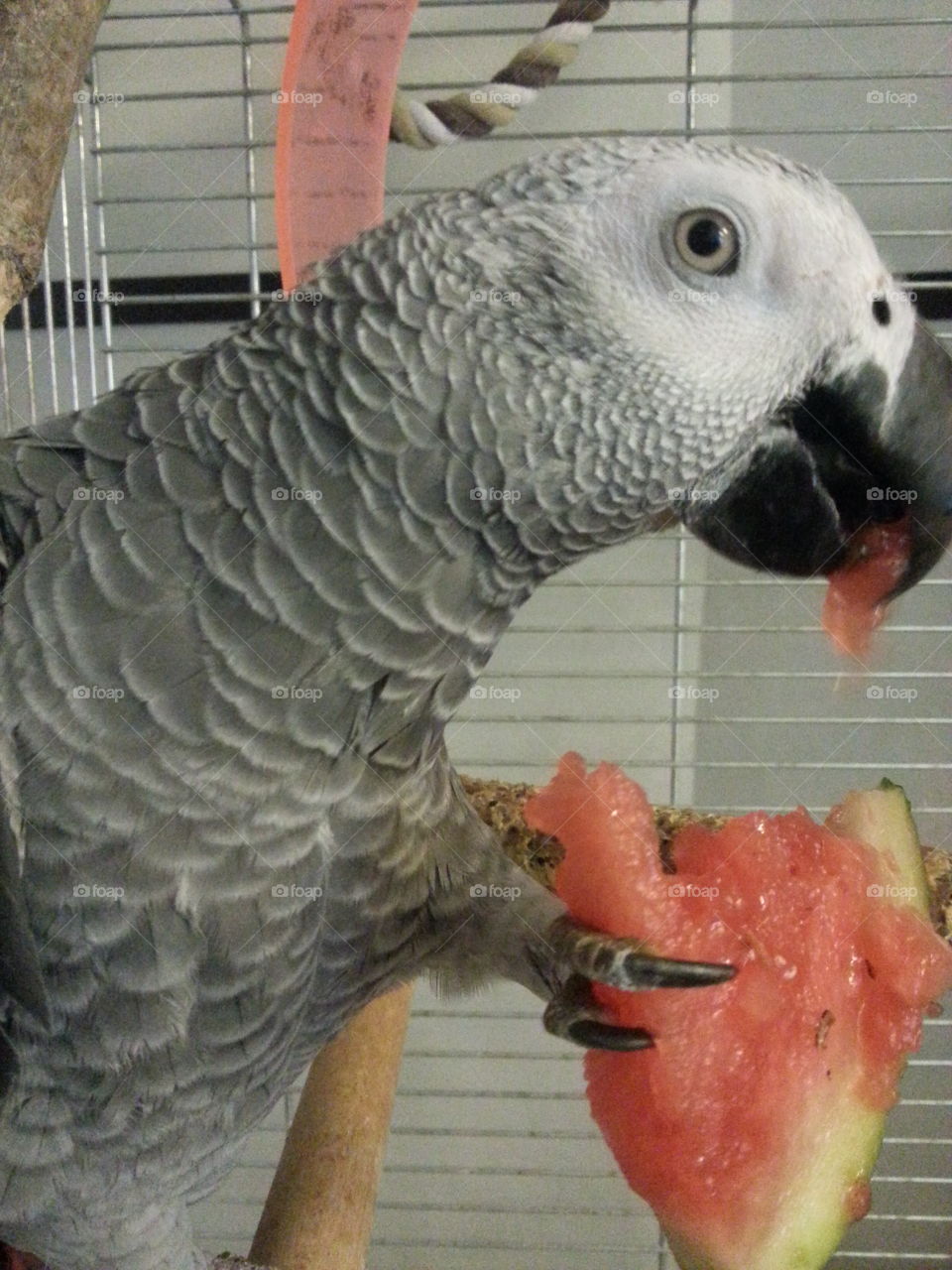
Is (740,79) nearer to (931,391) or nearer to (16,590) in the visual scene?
(931,391)

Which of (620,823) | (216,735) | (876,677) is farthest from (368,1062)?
(876,677)

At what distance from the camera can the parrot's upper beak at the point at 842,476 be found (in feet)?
2.08

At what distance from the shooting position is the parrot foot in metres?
0.69

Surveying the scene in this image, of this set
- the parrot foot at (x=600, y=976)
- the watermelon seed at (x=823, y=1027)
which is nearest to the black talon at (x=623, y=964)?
the parrot foot at (x=600, y=976)

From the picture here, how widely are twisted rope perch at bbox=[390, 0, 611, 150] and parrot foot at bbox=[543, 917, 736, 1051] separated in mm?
874

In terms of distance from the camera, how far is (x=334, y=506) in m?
0.59

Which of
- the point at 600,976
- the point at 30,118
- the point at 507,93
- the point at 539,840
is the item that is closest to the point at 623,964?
the point at 600,976

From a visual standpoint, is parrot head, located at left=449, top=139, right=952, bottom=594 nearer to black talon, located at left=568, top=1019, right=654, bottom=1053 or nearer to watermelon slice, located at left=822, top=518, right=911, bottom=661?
watermelon slice, located at left=822, top=518, right=911, bottom=661

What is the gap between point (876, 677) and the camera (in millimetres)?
1393

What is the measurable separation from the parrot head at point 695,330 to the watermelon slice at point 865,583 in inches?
1.4

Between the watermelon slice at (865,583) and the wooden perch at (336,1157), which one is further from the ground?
the watermelon slice at (865,583)

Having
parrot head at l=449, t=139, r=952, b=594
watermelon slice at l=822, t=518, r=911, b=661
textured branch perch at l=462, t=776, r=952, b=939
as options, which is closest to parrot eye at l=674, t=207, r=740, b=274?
parrot head at l=449, t=139, r=952, b=594

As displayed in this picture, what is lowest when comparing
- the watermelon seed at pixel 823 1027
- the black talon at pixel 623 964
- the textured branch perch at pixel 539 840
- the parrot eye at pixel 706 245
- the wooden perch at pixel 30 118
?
the textured branch perch at pixel 539 840

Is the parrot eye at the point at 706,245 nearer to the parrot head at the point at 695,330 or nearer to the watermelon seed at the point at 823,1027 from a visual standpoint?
the parrot head at the point at 695,330
